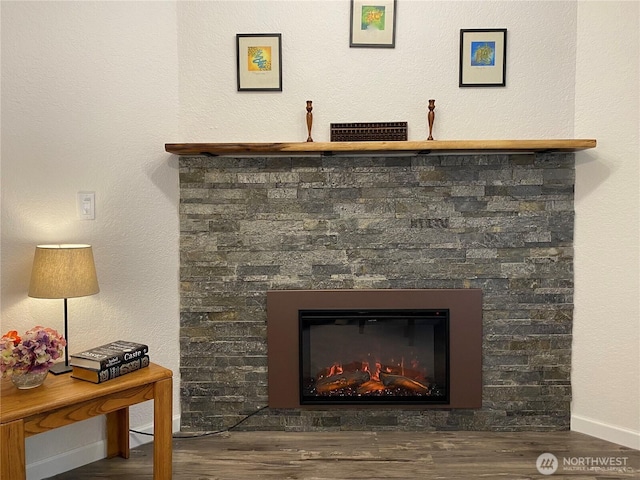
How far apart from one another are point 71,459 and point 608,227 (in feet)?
9.10

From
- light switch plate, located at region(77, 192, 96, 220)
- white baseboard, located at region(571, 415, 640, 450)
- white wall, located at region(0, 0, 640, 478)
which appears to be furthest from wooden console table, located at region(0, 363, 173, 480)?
white baseboard, located at region(571, 415, 640, 450)

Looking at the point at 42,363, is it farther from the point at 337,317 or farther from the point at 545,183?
the point at 545,183

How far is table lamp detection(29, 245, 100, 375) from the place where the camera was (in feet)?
6.35

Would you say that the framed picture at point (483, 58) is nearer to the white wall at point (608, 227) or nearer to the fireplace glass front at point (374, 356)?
the white wall at point (608, 227)

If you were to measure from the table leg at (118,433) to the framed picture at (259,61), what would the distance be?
1.70 m

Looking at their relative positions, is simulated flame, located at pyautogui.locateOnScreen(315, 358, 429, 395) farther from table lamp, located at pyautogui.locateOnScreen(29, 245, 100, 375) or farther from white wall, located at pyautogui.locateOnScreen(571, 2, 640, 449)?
table lamp, located at pyautogui.locateOnScreen(29, 245, 100, 375)

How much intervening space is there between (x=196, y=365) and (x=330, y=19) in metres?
1.91

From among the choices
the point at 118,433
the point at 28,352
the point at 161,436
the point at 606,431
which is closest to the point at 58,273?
the point at 28,352

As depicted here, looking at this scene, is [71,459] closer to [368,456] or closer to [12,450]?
[12,450]

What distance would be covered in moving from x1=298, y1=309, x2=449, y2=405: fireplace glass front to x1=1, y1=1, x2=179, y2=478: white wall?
719mm

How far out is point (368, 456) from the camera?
2.34 metres

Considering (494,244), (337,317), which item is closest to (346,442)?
(337,317)

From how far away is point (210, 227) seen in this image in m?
2.55

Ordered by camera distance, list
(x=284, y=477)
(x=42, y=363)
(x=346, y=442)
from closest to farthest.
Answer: (x=42, y=363), (x=284, y=477), (x=346, y=442)
